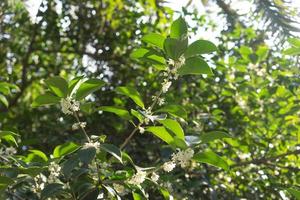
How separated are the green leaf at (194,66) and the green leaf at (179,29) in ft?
0.27

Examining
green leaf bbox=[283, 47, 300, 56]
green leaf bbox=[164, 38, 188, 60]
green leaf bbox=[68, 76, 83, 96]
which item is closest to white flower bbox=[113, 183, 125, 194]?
green leaf bbox=[68, 76, 83, 96]

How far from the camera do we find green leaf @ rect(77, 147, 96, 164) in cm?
137

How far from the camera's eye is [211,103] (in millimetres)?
3219

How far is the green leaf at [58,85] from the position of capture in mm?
1463

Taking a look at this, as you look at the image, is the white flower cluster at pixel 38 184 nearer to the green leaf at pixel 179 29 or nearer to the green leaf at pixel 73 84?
the green leaf at pixel 73 84

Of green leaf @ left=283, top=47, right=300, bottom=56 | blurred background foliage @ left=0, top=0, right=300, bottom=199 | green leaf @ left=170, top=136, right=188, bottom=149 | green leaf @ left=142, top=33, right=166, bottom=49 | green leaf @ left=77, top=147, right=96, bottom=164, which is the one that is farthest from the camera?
blurred background foliage @ left=0, top=0, right=300, bottom=199

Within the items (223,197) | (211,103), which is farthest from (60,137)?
(223,197)

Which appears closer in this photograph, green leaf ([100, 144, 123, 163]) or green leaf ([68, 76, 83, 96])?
green leaf ([100, 144, 123, 163])

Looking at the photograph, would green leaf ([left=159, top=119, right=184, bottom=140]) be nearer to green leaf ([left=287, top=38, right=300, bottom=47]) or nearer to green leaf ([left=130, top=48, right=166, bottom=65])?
green leaf ([left=130, top=48, right=166, bottom=65])

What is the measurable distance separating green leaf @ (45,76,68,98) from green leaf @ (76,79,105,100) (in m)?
0.04

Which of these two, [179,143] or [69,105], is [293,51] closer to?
[179,143]

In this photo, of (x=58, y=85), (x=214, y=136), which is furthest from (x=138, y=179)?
(x=58, y=85)

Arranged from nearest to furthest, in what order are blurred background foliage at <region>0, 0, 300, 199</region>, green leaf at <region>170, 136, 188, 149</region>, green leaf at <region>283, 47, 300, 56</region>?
green leaf at <region>170, 136, 188, 149</region> → green leaf at <region>283, 47, 300, 56</region> → blurred background foliage at <region>0, 0, 300, 199</region>

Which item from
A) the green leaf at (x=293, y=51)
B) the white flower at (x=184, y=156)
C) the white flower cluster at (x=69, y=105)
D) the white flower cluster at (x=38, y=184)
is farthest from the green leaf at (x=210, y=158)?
the green leaf at (x=293, y=51)
